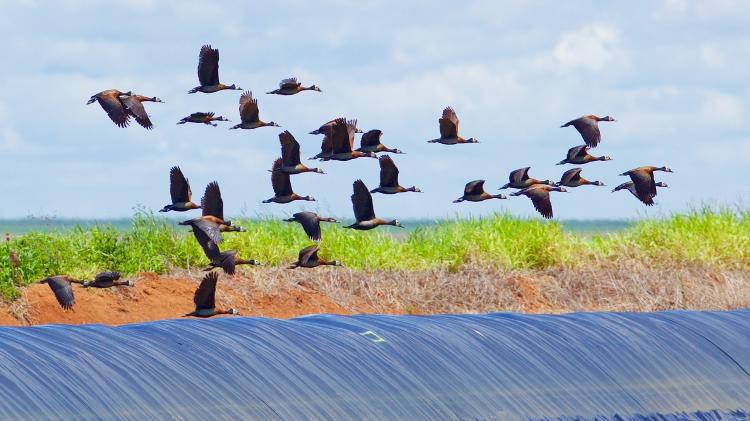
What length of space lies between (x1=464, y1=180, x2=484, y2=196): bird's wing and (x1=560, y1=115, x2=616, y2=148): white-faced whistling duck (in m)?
1.31

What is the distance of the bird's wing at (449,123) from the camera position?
42.6 ft

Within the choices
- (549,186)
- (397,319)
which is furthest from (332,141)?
(397,319)

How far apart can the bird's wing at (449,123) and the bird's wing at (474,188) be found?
0.52 metres

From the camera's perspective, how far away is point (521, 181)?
512 inches

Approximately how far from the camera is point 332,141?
41.2ft

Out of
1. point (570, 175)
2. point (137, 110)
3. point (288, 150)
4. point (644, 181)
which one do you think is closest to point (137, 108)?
point (137, 110)

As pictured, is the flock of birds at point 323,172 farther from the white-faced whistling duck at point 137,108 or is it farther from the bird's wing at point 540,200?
the white-faced whistling duck at point 137,108

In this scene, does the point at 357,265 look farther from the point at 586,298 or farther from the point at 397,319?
the point at 397,319

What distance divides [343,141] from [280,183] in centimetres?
77

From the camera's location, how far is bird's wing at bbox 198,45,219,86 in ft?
40.2

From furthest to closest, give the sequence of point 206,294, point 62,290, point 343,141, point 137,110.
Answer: point 343,141 < point 62,290 < point 206,294 < point 137,110

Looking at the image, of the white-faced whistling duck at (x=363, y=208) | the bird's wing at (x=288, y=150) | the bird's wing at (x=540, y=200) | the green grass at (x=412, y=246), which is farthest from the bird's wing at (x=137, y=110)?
the bird's wing at (x=540, y=200)

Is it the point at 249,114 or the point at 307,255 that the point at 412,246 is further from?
the point at 249,114

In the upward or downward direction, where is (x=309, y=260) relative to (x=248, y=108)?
downward
